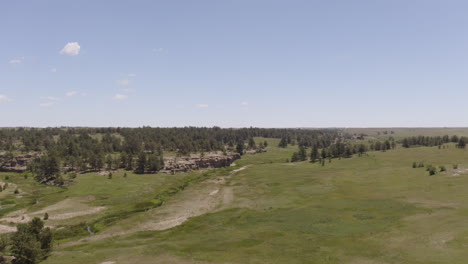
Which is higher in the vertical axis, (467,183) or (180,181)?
(467,183)

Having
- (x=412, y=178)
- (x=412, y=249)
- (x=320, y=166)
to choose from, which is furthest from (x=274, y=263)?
(x=320, y=166)

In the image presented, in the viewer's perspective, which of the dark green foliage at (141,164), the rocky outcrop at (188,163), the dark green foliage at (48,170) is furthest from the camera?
the rocky outcrop at (188,163)

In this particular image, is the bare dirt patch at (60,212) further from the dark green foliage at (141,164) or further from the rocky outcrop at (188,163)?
the rocky outcrop at (188,163)

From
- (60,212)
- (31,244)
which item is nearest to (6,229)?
(60,212)

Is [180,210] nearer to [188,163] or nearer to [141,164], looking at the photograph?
[141,164]

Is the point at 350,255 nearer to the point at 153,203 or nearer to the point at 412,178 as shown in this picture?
the point at 153,203

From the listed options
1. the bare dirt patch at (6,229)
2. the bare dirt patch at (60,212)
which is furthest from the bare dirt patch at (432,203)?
the bare dirt patch at (6,229)
